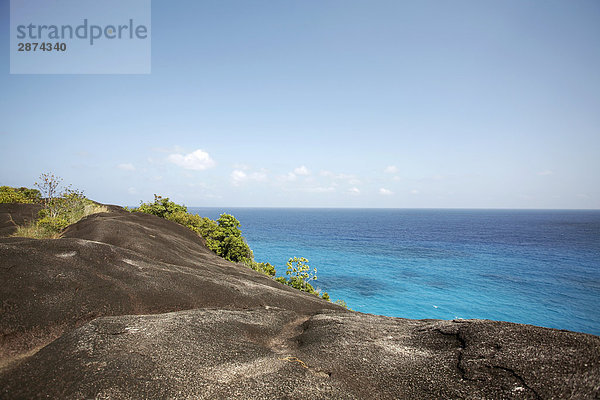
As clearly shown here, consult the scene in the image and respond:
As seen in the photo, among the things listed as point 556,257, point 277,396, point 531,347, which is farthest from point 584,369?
point 556,257

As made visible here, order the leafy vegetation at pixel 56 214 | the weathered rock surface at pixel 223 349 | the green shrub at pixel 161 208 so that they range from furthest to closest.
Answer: the green shrub at pixel 161 208
the leafy vegetation at pixel 56 214
the weathered rock surface at pixel 223 349

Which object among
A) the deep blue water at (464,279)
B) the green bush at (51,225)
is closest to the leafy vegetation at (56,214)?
the green bush at (51,225)

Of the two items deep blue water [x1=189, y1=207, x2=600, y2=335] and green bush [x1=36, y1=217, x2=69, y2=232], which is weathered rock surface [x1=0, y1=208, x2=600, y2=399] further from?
deep blue water [x1=189, y1=207, x2=600, y2=335]

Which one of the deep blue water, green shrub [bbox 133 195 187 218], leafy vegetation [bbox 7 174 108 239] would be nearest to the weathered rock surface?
leafy vegetation [bbox 7 174 108 239]

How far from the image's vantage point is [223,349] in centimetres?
690

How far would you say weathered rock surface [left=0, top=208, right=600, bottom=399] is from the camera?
5.06 meters

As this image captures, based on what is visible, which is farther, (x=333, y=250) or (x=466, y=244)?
(x=466, y=244)

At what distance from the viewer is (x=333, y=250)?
84.2 m

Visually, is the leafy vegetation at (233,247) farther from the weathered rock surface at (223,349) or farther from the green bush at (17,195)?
the weathered rock surface at (223,349)

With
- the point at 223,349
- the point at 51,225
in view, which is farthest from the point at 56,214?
the point at 223,349

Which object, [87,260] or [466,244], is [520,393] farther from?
[466,244]

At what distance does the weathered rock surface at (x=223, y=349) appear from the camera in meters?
5.06

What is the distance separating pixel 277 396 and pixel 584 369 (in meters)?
5.47

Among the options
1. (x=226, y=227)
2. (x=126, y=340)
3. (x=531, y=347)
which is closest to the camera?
(x=531, y=347)
